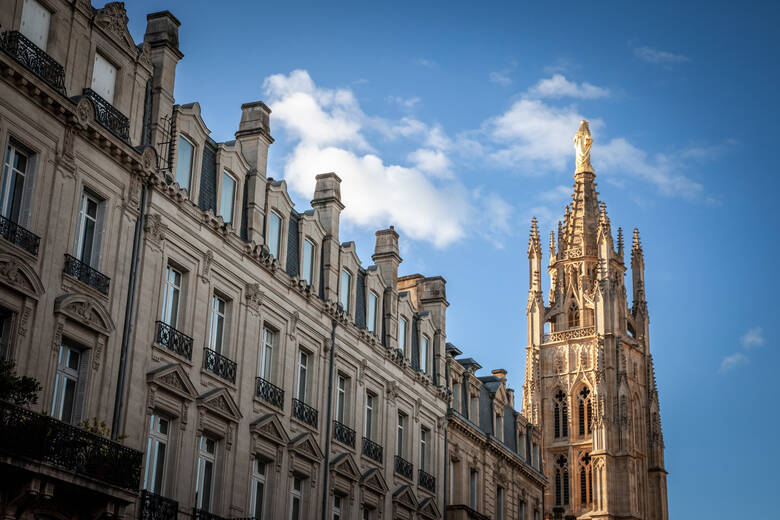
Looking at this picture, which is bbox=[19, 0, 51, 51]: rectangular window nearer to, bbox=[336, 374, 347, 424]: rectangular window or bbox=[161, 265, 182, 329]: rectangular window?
bbox=[161, 265, 182, 329]: rectangular window

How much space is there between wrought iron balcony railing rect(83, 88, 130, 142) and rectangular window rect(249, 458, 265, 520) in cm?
932

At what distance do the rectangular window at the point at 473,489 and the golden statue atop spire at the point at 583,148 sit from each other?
7426cm

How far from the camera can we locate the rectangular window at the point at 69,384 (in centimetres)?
2319

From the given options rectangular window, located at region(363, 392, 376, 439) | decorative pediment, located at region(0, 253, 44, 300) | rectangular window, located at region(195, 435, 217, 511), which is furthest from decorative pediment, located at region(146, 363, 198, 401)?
rectangular window, located at region(363, 392, 376, 439)

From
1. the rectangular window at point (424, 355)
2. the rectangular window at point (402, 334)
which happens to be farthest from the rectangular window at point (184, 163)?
the rectangular window at point (424, 355)

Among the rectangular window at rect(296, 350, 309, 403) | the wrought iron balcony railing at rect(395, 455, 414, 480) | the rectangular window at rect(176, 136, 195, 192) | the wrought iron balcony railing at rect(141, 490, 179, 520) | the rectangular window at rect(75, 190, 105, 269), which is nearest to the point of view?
the rectangular window at rect(75, 190, 105, 269)

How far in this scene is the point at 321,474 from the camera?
32.9 meters

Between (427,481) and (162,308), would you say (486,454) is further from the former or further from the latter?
(162,308)

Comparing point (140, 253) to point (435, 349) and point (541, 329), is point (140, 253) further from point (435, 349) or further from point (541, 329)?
point (541, 329)

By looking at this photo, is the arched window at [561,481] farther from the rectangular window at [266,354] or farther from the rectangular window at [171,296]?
the rectangular window at [171,296]

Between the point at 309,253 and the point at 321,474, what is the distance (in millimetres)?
6455

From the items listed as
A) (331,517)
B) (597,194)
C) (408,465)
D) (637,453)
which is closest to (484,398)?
(408,465)

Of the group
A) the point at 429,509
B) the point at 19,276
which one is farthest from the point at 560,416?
the point at 19,276

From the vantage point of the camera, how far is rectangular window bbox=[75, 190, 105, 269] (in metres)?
24.5
